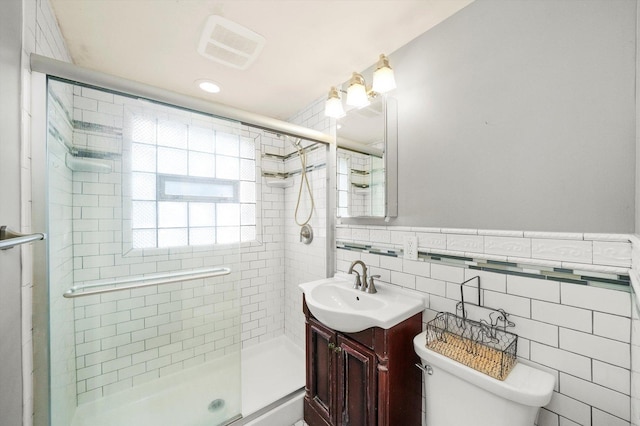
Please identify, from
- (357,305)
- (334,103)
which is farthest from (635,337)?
(334,103)

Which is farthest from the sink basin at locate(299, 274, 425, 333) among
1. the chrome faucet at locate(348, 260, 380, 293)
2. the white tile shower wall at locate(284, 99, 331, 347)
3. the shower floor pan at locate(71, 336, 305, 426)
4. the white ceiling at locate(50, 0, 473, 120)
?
the white ceiling at locate(50, 0, 473, 120)

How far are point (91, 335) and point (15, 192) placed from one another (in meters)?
0.95

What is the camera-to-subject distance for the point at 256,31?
4.53ft

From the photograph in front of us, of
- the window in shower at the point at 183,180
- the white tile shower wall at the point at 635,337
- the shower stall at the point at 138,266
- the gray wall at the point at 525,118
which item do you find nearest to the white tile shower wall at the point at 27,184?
the shower stall at the point at 138,266

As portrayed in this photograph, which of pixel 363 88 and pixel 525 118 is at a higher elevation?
pixel 363 88

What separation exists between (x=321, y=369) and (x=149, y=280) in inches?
47.3

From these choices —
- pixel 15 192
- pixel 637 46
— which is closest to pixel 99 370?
pixel 15 192

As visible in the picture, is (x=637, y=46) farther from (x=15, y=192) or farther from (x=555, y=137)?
(x=15, y=192)

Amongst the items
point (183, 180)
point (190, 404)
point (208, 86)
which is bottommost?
point (190, 404)

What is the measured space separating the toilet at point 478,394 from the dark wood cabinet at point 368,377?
122mm

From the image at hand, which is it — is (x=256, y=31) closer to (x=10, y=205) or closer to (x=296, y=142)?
(x=296, y=142)

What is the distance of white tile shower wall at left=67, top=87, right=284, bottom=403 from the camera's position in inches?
51.1

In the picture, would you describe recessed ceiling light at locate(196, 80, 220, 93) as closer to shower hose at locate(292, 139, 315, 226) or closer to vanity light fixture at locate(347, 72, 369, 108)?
shower hose at locate(292, 139, 315, 226)

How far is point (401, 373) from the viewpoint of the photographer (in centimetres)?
118
